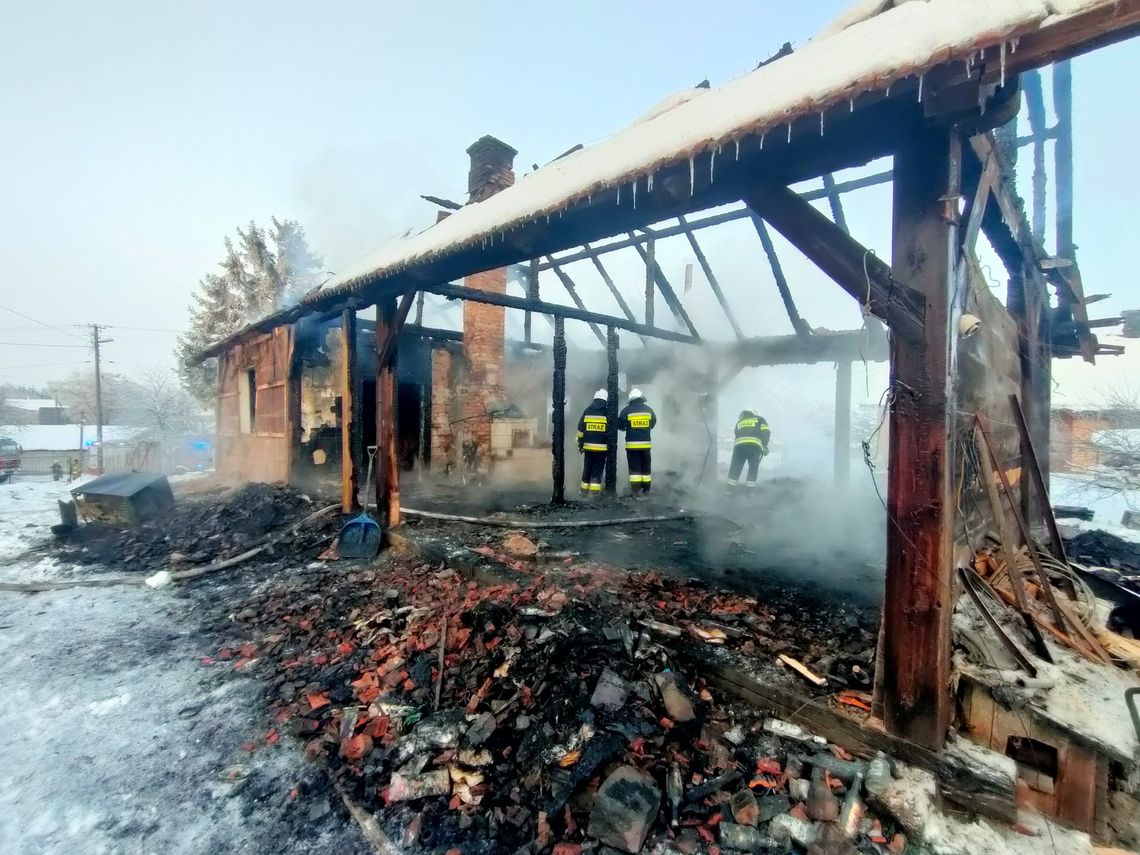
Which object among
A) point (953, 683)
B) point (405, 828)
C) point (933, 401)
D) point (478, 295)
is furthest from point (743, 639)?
point (478, 295)

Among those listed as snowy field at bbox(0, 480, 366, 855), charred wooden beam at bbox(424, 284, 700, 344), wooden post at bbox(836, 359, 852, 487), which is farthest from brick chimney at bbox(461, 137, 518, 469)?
wooden post at bbox(836, 359, 852, 487)

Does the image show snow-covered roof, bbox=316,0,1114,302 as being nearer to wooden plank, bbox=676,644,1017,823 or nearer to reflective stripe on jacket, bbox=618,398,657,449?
wooden plank, bbox=676,644,1017,823

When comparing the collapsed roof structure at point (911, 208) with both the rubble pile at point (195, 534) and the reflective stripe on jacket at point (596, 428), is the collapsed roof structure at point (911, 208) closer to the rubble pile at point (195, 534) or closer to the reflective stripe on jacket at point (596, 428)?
the reflective stripe on jacket at point (596, 428)

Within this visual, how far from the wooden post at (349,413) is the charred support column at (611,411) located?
4.03 metres

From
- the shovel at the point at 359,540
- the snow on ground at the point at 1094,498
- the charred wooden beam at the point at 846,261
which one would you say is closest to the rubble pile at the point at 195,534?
the shovel at the point at 359,540

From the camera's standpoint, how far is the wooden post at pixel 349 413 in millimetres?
6891

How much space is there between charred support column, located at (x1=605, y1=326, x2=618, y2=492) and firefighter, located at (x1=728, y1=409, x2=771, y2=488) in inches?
99.3

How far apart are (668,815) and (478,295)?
6472mm

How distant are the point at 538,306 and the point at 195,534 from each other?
6255 mm

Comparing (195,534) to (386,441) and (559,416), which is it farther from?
(559,416)

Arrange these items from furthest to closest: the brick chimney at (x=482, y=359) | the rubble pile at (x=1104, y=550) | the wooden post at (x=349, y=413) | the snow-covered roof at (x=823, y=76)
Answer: the brick chimney at (x=482, y=359) < the wooden post at (x=349, y=413) < the rubble pile at (x=1104, y=550) < the snow-covered roof at (x=823, y=76)

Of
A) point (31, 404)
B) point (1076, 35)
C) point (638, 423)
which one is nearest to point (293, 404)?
point (638, 423)

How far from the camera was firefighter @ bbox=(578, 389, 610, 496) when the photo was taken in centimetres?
854

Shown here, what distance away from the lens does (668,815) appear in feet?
7.59
